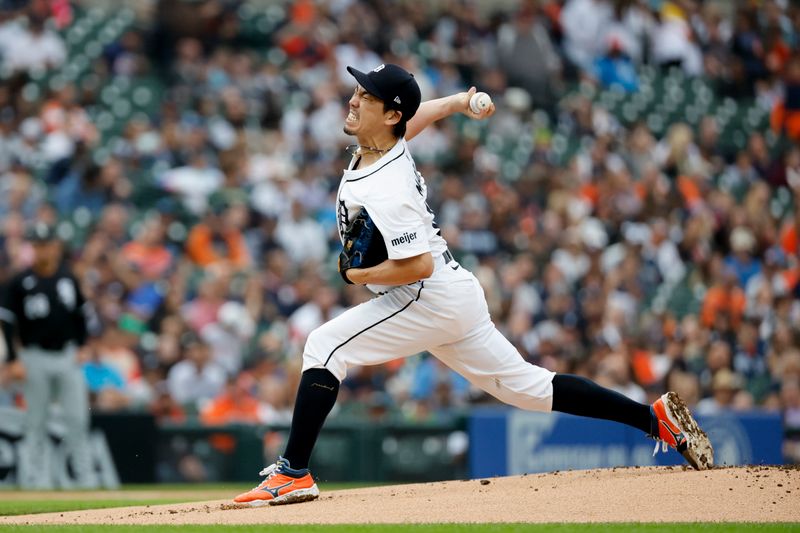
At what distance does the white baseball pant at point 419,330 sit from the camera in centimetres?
620

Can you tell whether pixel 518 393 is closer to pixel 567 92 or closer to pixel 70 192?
pixel 70 192

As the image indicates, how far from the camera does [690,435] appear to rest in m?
6.91

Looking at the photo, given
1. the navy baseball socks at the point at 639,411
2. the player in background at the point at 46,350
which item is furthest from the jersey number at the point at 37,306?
the navy baseball socks at the point at 639,411

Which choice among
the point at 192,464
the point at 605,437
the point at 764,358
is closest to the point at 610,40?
the point at 764,358

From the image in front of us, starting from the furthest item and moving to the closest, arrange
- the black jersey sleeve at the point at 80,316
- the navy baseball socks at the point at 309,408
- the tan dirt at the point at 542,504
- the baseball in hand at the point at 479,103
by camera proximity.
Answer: the black jersey sleeve at the point at 80,316, the baseball in hand at the point at 479,103, the navy baseball socks at the point at 309,408, the tan dirt at the point at 542,504

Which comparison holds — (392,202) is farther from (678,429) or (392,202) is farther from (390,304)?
(678,429)

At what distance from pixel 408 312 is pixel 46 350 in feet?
18.0

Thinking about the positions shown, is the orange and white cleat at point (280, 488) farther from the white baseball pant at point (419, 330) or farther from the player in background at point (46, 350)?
the player in background at point (46, 350)

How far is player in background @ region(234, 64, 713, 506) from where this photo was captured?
6.02 m

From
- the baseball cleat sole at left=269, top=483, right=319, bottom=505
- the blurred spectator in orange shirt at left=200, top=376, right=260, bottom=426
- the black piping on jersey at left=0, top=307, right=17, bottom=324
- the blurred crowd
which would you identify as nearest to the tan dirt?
the baseball cleat sole at left=269, top=483, right=319, bottom=505

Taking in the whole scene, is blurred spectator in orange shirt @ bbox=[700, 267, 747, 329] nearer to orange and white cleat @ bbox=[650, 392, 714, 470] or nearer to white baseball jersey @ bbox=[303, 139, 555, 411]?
orange and white cleat @ bbox=[650, 392, 714, 470]

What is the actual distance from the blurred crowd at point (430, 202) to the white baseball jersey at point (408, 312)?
560cm

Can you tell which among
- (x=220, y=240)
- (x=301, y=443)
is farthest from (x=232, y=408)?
(x=301, y=443)

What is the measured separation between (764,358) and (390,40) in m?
6.50
